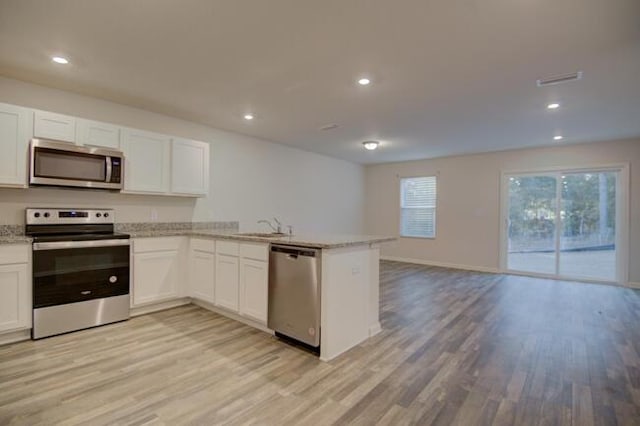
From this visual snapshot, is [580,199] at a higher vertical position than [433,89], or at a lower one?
lower

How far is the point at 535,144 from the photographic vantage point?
5848 mm

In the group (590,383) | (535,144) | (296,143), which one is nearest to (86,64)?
(296,143)

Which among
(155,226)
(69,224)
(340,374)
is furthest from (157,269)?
(340,374)

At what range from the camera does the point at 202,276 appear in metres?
3.87

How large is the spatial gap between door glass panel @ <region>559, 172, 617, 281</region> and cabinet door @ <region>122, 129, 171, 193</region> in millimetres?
6701

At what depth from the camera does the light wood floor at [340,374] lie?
1944 millimetres

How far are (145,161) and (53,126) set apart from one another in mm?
884

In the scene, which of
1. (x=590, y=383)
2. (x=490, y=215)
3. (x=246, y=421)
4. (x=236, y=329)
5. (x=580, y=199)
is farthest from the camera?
(x=490, y=215)

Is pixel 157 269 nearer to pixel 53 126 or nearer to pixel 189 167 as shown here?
pixel 189 167

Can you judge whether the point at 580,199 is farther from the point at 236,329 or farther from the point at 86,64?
the point at 86,64

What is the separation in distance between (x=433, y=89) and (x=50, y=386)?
4052 mm

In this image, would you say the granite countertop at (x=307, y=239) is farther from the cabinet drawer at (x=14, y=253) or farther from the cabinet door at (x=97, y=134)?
the cabinet door at (x=97, y=134)

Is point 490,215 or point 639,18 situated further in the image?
point 490,215

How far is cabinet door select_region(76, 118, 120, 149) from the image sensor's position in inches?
131
